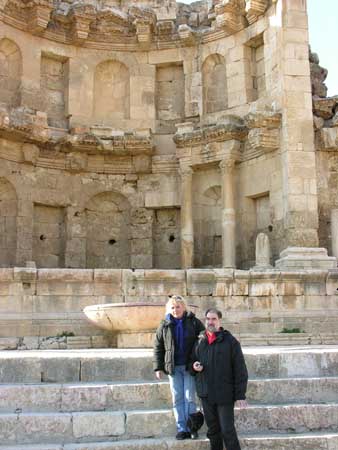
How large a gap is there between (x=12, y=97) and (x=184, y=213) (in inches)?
273

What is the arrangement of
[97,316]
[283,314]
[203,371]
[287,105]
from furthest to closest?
[287,105], [283,314], [97,316], [203,371]

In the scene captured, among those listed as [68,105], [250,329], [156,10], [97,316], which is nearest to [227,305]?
[250,329]

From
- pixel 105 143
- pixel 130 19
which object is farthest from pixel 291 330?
pixel 130 19

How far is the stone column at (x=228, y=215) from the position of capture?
18562 mm

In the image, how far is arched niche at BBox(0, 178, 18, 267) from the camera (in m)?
18.7

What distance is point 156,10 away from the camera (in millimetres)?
21203

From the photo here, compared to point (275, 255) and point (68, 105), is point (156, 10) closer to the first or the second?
point (68, 105)

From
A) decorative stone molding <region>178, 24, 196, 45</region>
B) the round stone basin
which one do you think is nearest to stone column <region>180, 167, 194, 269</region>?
decorative stone molding <region>178, 24, 196, 45</region>

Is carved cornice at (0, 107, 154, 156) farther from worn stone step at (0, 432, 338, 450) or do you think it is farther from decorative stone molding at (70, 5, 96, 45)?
worn stone step at (0, 432, 338, 450)

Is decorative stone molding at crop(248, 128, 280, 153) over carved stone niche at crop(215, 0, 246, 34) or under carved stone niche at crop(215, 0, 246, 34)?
under

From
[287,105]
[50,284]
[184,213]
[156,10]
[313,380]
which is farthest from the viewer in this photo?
[156,10]

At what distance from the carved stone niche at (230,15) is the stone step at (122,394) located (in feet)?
49.4

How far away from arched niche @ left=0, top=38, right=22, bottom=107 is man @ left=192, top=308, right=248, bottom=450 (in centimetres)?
1541

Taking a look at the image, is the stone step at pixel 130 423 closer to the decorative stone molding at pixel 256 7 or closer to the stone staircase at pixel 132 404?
the stone staircase at pixel 132 404
